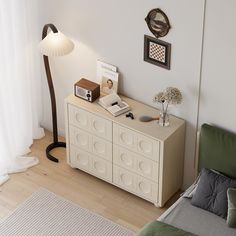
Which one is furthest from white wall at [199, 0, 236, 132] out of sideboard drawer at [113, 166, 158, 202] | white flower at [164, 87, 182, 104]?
sideboard drawer at [113, 166, 158, 202]

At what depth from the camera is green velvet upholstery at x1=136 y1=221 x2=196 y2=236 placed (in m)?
4.22

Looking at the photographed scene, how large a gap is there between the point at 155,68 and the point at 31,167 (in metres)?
1.48

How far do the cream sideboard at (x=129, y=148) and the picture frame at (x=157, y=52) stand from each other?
421 mm

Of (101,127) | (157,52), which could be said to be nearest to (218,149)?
(157,52)

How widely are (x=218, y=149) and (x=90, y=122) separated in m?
1.07

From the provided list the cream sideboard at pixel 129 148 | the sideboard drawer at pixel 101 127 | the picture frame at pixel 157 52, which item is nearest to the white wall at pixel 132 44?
the picture frame at pixel 157 52

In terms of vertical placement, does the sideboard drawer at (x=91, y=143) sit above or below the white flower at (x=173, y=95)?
below

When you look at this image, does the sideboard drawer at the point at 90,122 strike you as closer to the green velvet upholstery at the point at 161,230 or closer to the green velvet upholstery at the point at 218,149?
the green velvet upholstery at the point at 218,149

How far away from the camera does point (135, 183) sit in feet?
16.4

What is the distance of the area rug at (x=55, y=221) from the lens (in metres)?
4.78

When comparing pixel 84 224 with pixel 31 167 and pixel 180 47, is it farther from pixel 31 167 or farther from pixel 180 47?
pixel 180 47

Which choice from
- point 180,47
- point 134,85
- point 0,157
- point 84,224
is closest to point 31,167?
point 0,157

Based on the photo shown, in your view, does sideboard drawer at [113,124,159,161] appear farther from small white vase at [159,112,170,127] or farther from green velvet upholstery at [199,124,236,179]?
green velvet upholstery at [199,124,236,179]

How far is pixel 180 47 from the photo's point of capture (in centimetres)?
456
